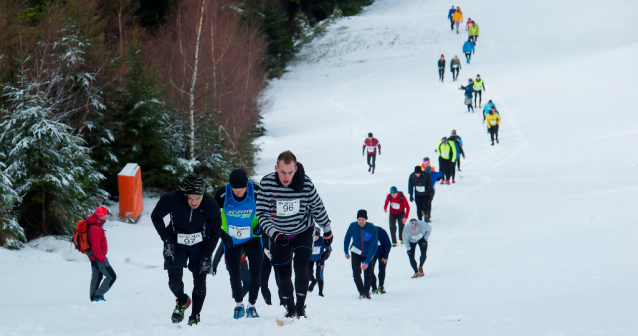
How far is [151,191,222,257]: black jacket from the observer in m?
5.30

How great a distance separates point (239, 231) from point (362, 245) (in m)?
3.49

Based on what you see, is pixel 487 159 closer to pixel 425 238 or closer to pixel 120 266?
pixel 425 238

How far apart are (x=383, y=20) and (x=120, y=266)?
46.9 meters

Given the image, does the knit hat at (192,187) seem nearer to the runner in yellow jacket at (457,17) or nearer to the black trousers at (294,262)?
the black trousers at (294,262)

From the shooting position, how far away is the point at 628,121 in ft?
73.3

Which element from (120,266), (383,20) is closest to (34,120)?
(120,266)

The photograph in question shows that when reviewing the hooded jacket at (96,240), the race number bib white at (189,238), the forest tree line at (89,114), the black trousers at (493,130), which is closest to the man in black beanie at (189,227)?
the race number bib white at (189,238)

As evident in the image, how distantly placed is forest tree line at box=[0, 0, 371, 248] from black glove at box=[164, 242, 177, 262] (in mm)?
5803

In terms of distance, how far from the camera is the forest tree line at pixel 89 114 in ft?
36.1

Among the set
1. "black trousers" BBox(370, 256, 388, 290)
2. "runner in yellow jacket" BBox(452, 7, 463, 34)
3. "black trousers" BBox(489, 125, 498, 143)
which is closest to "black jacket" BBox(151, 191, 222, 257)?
"black trousers" BBox(370, 256, 388, 290)

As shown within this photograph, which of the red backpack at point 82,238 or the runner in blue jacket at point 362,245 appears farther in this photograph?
the runner in blue jacket at point 362,245

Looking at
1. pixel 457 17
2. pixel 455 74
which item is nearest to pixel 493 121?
pixel 455 74

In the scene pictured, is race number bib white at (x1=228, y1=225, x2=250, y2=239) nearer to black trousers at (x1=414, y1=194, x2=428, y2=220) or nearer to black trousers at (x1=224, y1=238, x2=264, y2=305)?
black trousers at (x1=224, y1=238, x2=264, y2=305)

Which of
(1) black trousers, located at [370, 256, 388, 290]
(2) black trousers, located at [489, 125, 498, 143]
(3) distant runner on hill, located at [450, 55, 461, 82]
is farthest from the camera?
(3) distant runner on hill, located at [450, 55, 461, 82]
